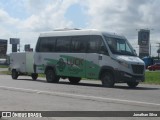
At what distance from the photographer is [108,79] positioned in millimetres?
24359

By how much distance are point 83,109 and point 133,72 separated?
11158 millimetres

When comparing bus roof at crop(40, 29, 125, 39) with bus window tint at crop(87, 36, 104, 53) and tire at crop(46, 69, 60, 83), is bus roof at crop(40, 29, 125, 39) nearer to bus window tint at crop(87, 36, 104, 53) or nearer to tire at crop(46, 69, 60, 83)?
bus window tint at crop(87, 36, 104, 53)

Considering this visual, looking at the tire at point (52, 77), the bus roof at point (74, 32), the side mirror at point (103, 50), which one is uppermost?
the bus roof at point (74, 32)

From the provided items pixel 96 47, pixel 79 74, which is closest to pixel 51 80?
pixel 79 74

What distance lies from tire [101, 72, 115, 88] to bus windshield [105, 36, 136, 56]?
4.22 ft

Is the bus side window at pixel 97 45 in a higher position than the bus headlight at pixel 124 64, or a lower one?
higher

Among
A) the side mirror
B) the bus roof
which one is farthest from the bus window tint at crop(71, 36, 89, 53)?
the side mirror

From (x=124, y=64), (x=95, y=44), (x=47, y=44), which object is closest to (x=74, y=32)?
(x=95, y=44)

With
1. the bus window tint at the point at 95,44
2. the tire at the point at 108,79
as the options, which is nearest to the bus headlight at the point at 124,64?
the tire at the point at 108,79

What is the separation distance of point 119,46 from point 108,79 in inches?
76.6

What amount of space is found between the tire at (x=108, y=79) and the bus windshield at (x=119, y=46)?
129 centimetres

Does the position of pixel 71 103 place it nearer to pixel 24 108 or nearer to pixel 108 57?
pixel 24 108

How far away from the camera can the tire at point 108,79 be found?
2420 centimetres

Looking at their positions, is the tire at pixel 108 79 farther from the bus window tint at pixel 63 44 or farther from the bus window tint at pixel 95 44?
the bus window tint at pixel 63 44
